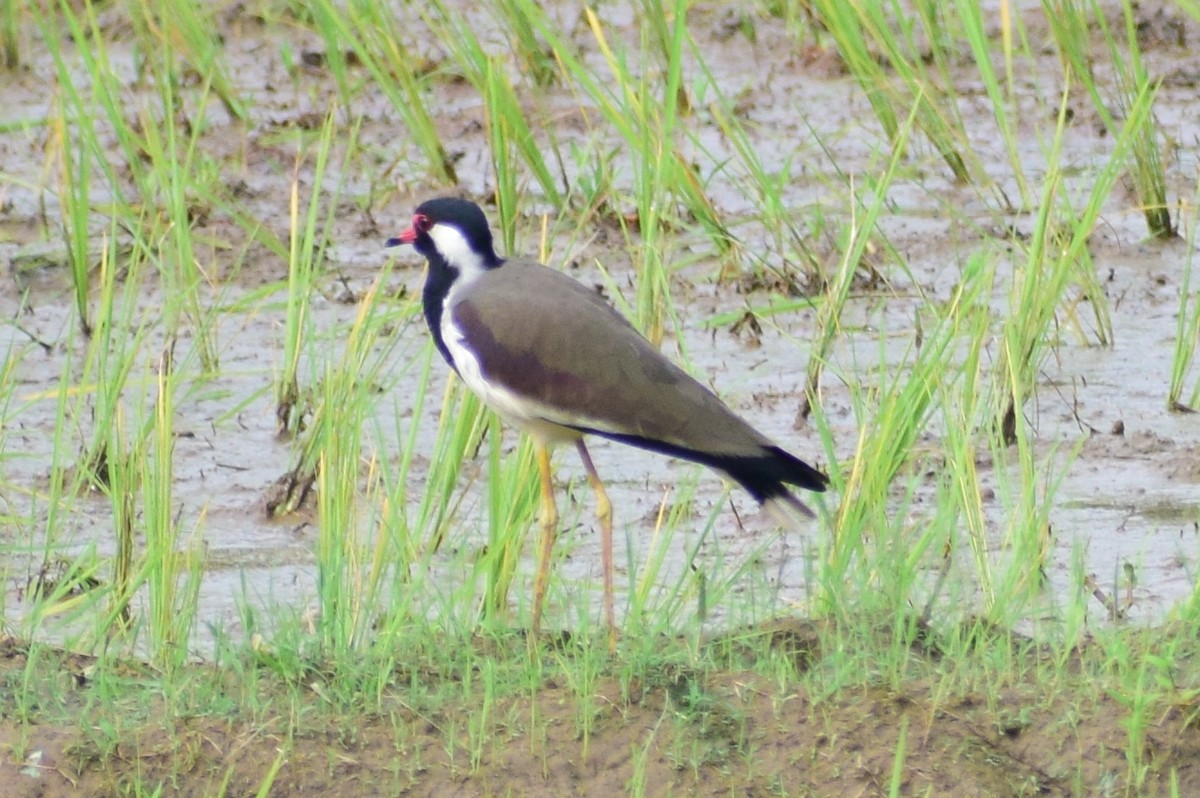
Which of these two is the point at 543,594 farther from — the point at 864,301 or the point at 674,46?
the point at 864,301

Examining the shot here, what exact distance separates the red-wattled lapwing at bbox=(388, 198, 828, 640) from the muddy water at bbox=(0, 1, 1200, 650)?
0.66 ft

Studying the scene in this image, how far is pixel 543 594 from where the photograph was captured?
3955mm

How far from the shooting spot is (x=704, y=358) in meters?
5.86

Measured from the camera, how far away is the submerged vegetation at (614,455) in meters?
3.35

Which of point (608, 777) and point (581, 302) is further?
point (581, 302)

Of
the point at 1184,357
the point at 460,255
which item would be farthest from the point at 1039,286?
the point at 460,255

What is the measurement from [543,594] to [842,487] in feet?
2.13

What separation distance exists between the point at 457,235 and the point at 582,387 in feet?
1.54

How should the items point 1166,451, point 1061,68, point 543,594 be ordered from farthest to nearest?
1. point 1061,68
2. point 1166,451
3. point 543,594

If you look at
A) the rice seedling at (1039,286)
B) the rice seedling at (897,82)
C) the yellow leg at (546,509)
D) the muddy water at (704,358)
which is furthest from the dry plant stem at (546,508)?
the rice seedling at (897,82)

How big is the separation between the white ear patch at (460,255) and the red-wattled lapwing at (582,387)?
0.05 metres

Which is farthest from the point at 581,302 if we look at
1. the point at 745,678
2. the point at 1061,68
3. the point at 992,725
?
the point at 1061,68

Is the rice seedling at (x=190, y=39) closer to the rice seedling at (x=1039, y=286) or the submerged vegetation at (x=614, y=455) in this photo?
the submerged vegetation at (x=614, y=455)

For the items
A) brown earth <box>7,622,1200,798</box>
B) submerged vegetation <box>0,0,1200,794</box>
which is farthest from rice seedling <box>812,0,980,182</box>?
brown earth <box>7,622,1200,798</box>
